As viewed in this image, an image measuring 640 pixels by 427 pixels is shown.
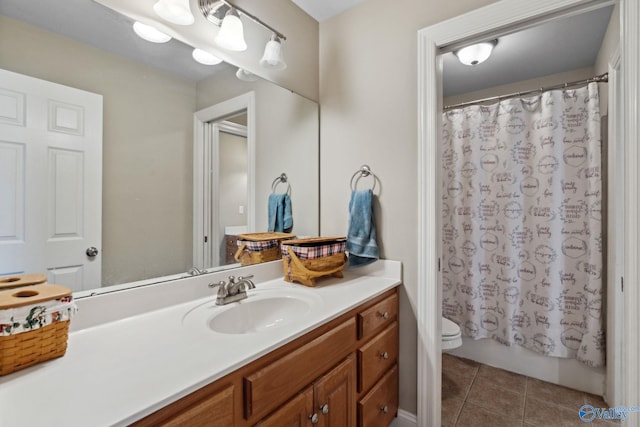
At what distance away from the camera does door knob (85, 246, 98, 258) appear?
999 millimetres

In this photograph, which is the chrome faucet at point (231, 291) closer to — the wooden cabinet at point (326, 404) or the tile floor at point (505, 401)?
the wooden cabinet at point (326, 404)

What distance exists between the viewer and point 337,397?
3.57 ft

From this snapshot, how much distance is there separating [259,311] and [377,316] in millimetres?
524

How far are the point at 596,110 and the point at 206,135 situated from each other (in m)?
2.29

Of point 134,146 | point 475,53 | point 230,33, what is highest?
point 475,53

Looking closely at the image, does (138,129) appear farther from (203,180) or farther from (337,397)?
(337,397)

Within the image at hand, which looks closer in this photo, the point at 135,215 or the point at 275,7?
the point at 135,215

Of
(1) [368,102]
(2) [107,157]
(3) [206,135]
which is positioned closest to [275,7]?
(1) [368,102]

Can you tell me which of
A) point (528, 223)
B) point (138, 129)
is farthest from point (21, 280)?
point (528, 223)

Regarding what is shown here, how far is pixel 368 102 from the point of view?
5.47ft

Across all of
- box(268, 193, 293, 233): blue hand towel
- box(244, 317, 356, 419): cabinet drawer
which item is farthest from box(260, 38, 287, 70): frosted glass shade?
box(244, 317, 356, 419): cabinet drawer

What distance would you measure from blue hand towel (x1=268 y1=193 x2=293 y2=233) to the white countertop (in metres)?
0.64

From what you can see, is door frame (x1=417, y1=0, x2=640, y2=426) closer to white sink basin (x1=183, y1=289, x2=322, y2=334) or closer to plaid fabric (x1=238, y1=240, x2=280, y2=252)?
white sink basin (x1=183, y1=289, x2=322, y2=334)

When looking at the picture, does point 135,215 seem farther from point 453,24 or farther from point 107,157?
point 453,24
